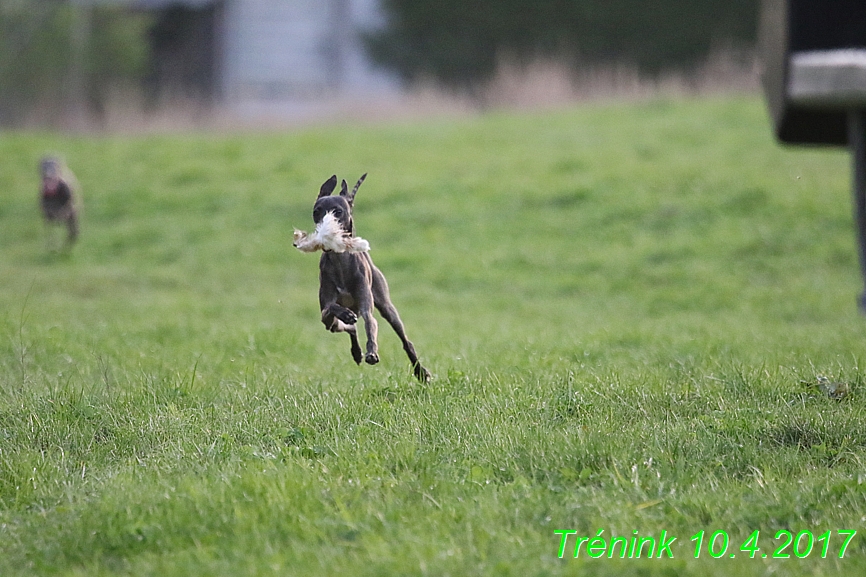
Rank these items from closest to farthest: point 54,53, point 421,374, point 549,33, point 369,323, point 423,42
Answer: point 369,323
point 421,374
point 54,53
point 549,33
point 423,42

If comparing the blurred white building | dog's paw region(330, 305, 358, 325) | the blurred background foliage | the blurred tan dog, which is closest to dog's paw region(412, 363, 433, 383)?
dog's paw region(330, 305, 358, 325)

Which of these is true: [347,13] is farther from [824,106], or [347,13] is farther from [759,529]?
[759,529]

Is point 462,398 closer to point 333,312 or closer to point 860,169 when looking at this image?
point 333,312

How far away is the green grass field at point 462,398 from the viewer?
13.7 feet

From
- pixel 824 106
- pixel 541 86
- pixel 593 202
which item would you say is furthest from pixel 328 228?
pixel 541 86

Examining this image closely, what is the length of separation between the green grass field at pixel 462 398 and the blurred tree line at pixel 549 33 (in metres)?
17.6

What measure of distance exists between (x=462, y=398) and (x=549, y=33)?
96.6 feet

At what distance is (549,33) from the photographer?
33.5m

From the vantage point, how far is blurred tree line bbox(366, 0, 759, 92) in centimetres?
3284

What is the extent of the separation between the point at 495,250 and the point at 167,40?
23.4 meters

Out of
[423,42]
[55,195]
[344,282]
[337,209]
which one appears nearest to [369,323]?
[344,282]

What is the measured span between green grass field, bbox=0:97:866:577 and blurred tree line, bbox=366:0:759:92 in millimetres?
17600

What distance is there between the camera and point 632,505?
4391mm

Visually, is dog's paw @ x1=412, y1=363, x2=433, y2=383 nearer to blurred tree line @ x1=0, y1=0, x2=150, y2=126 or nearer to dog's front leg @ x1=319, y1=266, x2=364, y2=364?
dog's front leg @ x1=319, y1=266, x2=364, y2=364
